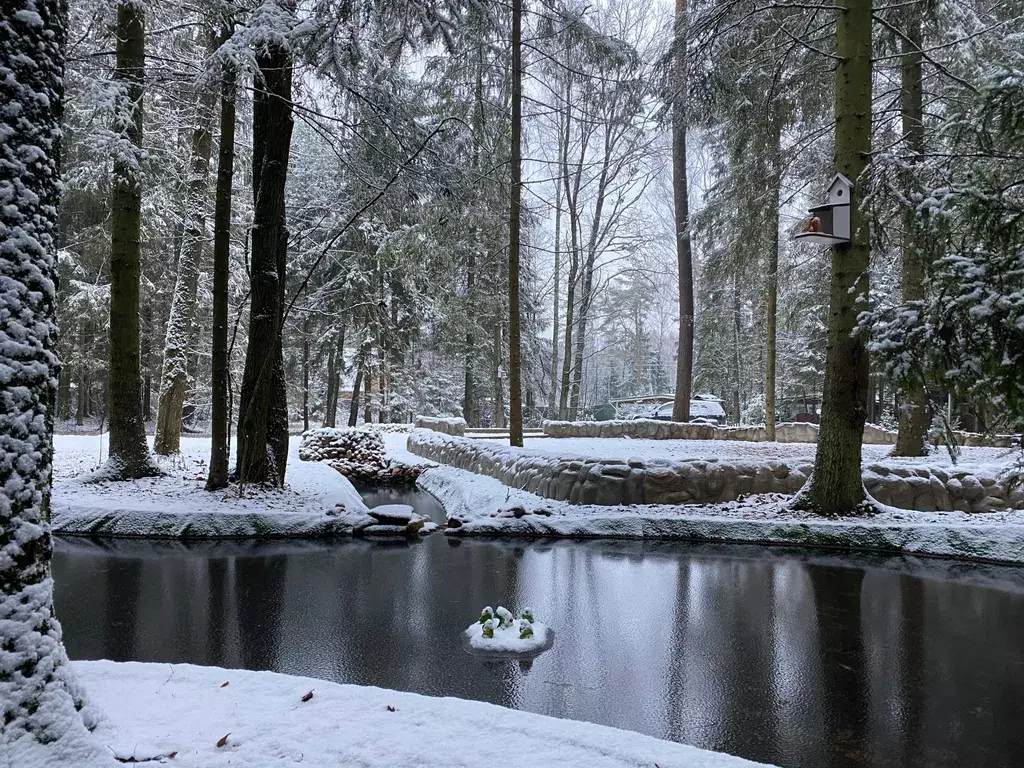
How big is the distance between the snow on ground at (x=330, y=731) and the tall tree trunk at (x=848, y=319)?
5.49 meters

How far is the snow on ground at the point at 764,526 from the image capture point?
6.62m

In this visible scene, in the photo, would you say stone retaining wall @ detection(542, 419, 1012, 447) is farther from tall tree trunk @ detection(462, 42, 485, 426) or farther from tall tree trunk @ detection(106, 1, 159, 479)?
tall tree trunk @ detection(106, 1, 159, 479)

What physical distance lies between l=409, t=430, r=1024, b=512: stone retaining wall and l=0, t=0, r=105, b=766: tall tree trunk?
6520 millimetres

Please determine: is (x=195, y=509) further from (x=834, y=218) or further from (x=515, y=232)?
(x=834, y=218)

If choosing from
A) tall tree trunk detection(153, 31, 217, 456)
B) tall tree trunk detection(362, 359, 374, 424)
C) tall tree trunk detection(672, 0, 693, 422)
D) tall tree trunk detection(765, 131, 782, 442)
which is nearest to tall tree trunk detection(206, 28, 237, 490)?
tall tree trunk detection(153, 31, 217, 456)

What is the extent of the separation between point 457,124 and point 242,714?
29.9ft

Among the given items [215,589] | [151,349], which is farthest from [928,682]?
[151,349]

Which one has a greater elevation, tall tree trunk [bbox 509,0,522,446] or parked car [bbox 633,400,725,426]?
tall tree trunk [bbox 509,0,522,446]

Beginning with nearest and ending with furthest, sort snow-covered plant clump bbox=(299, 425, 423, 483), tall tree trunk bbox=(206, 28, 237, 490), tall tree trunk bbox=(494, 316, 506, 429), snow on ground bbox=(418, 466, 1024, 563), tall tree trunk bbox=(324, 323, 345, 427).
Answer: snow on ground bbox=(418, 466, 1024, 563)
tall tree trunk bbox=(206, 28, 237, 490)
snow-covered plant clump bbox=(299, 425, 423, 483)
tall tree trunk bbox=(494, 316, 506, 429)
tall tree trunk bbox=(324, 323, 345, 427)

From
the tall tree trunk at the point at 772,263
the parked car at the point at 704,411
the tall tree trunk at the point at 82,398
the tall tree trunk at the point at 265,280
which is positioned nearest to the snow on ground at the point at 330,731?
the tall tree trunk at the point at 265,280

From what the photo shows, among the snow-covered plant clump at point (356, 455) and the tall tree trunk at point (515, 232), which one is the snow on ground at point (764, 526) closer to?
the tall tree trunk at point (515, 232)

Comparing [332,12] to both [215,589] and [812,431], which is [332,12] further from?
[812,431]

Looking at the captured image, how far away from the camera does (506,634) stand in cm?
419

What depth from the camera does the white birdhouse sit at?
717 centimetres
